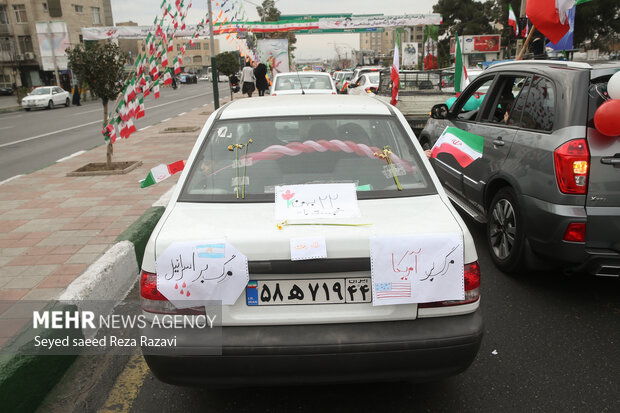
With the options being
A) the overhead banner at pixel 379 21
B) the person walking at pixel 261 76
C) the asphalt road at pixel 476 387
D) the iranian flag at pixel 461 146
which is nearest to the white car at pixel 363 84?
the person walking at pixel 261 76

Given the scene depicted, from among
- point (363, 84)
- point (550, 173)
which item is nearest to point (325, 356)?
point (550, 173)

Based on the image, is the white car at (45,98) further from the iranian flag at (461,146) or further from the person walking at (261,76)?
the iranian flag at (461,146)

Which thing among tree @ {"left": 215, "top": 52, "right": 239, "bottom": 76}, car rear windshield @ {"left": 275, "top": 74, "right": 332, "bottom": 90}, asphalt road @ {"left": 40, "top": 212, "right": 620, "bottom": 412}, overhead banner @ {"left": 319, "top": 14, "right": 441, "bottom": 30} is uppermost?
overhead banner @ {"left": 319, "top": 14, "right": 441, "bottom": 30}

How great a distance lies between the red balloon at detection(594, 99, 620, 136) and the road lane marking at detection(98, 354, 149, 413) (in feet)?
10.9

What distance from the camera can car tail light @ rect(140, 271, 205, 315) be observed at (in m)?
2.26

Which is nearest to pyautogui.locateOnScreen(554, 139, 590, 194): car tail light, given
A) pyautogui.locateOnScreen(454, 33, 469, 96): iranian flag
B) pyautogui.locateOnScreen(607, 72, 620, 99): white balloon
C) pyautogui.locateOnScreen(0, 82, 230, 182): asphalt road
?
pyautogui.locateOnScreen(607, 72, 620, 99): white balloon

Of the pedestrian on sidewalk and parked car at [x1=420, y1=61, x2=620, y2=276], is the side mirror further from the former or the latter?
the pedestrian on sidewalk

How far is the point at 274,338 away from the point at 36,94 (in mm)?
33609

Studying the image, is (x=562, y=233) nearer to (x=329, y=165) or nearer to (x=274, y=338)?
(x=329, y=165)

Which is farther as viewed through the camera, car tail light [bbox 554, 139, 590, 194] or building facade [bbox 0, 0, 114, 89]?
building facade [bbox 0, 0, 114, 89]

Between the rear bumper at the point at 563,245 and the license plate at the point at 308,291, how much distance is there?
191 cm

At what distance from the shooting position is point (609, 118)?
3.24 meters

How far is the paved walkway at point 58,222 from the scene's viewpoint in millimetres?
4086

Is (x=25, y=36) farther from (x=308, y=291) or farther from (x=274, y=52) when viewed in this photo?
(x=308, y=291)
